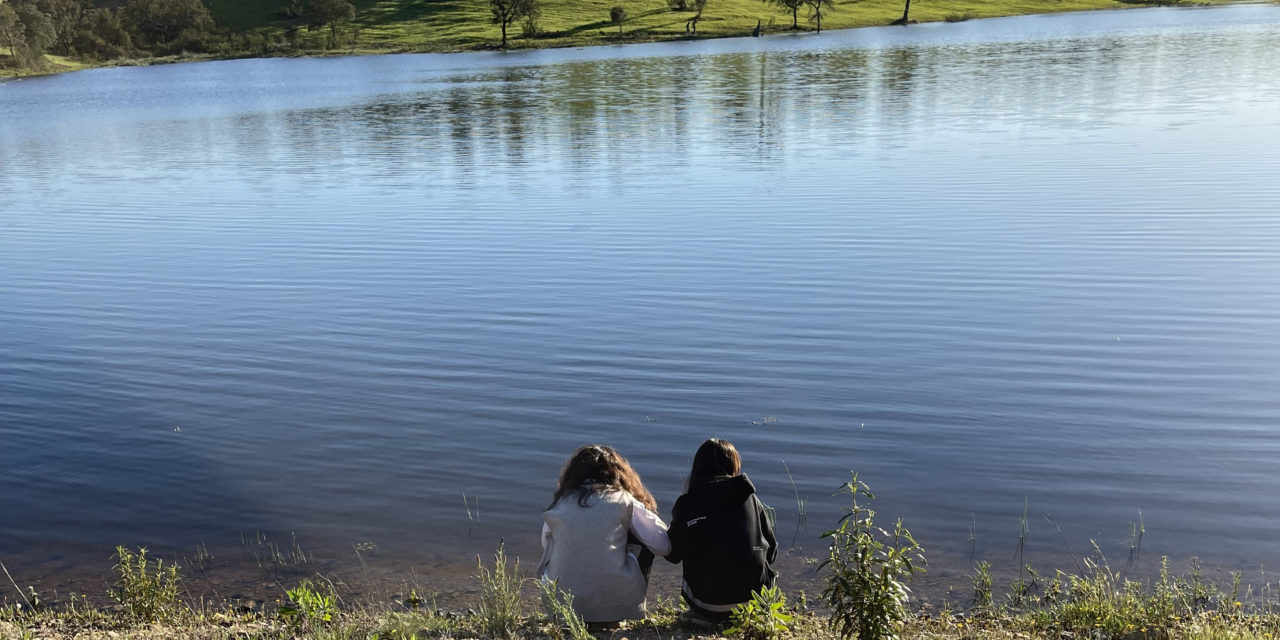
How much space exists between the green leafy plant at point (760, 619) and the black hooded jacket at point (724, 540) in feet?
0.60

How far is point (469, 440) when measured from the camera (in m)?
11.9

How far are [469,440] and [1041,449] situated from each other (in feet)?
19.4

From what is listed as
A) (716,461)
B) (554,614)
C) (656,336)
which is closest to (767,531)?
(716,461)

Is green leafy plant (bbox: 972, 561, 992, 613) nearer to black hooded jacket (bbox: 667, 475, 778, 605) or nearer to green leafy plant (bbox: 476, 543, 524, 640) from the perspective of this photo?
black hooded jacket (bbox: 667, 475, 778, 605)

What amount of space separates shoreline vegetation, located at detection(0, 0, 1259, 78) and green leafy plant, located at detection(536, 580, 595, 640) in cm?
11111

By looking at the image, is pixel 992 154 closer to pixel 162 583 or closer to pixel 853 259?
pixel 853 259

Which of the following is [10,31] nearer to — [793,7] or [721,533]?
[793,7]

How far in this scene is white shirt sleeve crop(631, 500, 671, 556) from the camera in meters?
7.11

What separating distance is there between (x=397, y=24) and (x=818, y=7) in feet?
178

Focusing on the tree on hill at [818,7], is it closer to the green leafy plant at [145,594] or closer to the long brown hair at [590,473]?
the green leafy plant at [145,594]

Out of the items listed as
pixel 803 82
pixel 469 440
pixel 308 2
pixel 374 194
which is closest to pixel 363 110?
pixel 803 82

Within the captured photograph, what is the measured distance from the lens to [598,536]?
23.1 feet

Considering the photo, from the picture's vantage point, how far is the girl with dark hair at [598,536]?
704cm

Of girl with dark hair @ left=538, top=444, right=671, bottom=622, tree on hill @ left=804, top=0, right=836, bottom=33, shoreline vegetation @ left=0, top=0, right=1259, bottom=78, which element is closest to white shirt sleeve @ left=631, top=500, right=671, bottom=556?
girl with dark hair @ left=538, top=444, right=671, bottom=622
